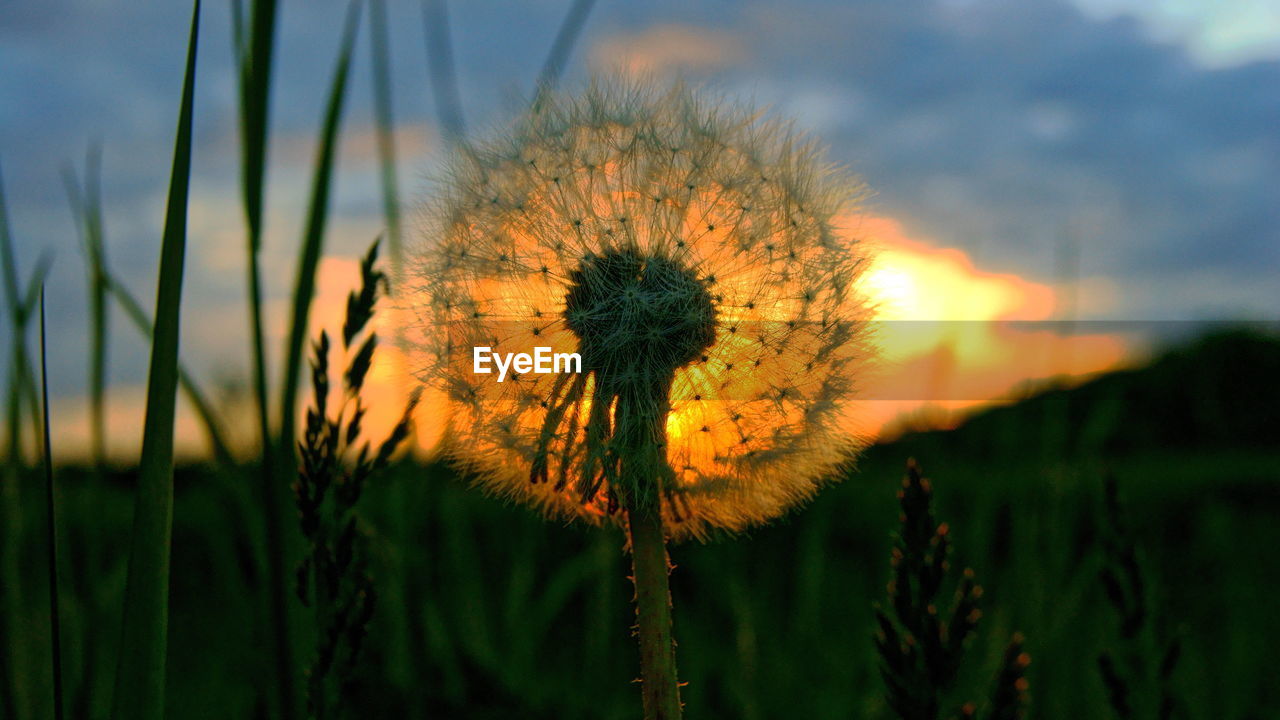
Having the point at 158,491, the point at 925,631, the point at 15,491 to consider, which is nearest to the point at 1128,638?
the point at 925,631

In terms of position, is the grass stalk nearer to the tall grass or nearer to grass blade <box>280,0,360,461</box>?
grass blade <box>280,0,360,461</box>

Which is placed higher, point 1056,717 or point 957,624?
point 957,624

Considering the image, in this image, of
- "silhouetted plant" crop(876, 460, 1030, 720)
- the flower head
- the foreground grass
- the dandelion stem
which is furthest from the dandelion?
"silhouetted plant" crop(876, 460, 1030, 720)

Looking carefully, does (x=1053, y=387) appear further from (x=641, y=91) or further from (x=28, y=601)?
(x=28, y=601)

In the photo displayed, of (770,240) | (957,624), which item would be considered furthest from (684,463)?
(957,624)

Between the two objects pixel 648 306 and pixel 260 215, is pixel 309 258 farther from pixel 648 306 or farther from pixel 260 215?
pixel 648 306

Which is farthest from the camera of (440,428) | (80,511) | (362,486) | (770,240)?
(80,511)

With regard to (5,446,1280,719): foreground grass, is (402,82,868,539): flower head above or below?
above

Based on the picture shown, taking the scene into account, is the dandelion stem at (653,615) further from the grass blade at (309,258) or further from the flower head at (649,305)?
the grass blade at (309,258)
